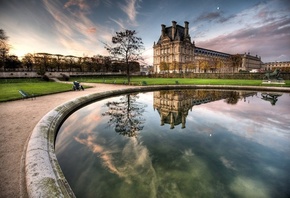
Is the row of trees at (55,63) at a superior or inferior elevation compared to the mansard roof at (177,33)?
inferior

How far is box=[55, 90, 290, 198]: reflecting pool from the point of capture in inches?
140

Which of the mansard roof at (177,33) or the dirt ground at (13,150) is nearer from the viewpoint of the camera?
the dirt ground at (13,150)

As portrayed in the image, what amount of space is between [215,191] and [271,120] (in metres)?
7.04

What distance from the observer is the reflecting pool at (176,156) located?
3.55m

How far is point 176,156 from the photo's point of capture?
4906 mm

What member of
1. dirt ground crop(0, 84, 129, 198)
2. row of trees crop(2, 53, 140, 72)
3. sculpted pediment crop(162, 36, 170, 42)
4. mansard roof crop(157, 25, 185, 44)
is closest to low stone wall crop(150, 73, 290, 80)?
row of trees crop(2, 53, 140, 72)

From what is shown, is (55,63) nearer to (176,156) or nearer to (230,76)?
(230,76)

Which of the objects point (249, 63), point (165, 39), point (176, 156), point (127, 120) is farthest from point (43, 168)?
point (249, 63)

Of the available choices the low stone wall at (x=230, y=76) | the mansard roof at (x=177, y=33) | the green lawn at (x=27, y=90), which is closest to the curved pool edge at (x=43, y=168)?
the green lawn at (x=27, y=90)

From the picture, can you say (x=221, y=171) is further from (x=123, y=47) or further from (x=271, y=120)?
(x=123, y=47)

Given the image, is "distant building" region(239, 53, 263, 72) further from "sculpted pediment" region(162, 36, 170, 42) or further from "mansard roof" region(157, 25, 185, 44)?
"sculpted pediment" region(162, 36, 170, 42)

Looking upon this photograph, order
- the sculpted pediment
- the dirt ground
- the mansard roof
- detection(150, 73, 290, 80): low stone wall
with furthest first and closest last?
the sculpted pediment
the mansard roof
detection(150, 73, 290, 80): low stone wall
the dirt ground

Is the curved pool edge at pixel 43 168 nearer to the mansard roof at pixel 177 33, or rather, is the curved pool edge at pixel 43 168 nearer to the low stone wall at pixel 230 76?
the low stone wall at pixel 230 76

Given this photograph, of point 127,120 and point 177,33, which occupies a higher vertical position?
point 177,33
